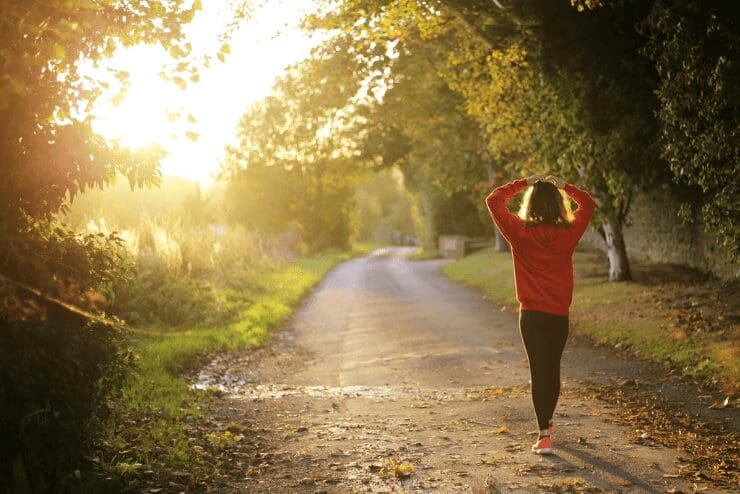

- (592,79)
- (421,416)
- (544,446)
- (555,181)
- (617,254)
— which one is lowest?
(421,416)

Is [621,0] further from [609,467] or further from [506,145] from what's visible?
[609,467]

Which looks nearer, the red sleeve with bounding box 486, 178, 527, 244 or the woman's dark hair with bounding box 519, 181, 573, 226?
the woman's dark hair with bounding box 519, 181, 573, 226

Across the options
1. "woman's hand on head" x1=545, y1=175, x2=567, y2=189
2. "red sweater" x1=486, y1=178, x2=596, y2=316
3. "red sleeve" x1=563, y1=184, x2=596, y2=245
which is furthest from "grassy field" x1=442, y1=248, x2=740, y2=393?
"woman's hand on head" x1=545, y1=175, x2=567, y2=189

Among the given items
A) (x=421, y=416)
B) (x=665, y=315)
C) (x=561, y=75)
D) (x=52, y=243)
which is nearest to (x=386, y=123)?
(x=561, y=75)

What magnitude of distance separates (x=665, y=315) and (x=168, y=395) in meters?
8.81

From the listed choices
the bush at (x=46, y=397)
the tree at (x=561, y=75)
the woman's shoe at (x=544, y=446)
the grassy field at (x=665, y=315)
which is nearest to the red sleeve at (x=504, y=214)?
the woman's shoe at (x=544, y=446)

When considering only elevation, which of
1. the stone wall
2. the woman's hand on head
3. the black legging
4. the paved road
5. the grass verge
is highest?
the woman's hand on head

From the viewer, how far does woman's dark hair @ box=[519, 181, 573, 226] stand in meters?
6.54

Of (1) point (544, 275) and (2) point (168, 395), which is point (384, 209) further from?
(1) point (544, 275)

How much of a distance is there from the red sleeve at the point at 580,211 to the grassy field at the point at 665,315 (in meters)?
3.53

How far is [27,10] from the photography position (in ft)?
17.5

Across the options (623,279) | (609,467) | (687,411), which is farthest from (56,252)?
(623,279)

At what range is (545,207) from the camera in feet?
21.5

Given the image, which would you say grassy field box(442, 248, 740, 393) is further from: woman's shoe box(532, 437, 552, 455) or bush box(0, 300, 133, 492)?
bush box(0, 300, 133, 492)
